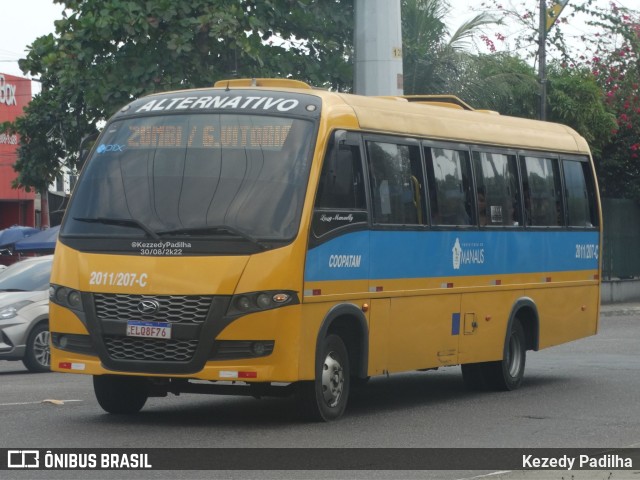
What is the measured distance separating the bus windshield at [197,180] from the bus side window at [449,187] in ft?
8.23

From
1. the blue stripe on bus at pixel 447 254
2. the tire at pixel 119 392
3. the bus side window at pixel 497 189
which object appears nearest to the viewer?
the blue stripe on bus at pixel 447 254

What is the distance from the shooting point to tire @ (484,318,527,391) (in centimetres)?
1564

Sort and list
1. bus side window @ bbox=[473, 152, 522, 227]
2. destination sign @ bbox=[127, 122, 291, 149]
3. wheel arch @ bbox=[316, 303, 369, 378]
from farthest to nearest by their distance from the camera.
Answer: bus side window @ bbox=[473, 152, 522, 227]
wheel arch @ bbox=[316, 303, 369, 378]
destination sign @ bbox=[127, 122, 291, 149]

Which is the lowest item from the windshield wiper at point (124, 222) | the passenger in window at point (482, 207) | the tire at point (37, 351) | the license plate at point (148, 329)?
the tire at point (37, 351)

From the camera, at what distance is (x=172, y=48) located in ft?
78.0

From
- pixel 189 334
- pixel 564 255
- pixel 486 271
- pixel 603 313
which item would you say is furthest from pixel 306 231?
pixel 603 313

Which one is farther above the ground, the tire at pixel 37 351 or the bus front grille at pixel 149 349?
the bus front grille at pixel 149 349

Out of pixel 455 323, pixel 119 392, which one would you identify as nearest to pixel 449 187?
pixel 455 323

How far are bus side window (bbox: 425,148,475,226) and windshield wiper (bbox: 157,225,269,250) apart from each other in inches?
121

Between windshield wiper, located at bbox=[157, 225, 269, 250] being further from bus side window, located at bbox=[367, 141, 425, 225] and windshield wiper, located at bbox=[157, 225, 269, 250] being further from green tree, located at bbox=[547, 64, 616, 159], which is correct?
green tree, located at bbox=[547, 64, 616, 159]

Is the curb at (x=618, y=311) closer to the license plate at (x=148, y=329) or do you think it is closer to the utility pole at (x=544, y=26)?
the utility pole at (x=544, y=26)

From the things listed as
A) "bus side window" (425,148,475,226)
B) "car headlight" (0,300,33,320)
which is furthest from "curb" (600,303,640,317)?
"bus side window" (425,148,475,226)

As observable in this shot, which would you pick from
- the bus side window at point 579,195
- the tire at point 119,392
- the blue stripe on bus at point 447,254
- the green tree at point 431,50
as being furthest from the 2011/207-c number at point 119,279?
the green tree at point 431,50

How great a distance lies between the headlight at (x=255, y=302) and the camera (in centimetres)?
1127
